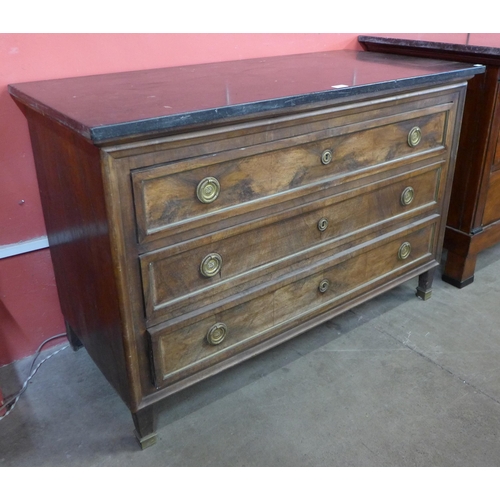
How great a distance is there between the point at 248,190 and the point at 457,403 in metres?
0.95

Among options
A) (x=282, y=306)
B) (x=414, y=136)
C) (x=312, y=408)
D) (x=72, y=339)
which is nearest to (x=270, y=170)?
(x=282, y=306)

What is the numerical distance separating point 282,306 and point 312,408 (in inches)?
12.9

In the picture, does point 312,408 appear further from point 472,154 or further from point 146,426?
point 472,154

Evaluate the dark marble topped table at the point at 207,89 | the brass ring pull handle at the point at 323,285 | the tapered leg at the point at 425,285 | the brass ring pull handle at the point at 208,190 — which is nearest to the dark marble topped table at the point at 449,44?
the dark marble topped table at the point at 207,89

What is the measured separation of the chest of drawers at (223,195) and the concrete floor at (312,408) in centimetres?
15

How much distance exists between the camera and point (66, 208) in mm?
1462

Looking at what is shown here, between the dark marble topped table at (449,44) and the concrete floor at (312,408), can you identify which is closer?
the concrete floor at (312,408)

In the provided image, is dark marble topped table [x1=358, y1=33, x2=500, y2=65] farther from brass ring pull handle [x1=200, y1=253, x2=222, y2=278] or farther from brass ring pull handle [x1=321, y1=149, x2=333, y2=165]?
brass ring pull handle [x1=200, y1=253, x2=222, y2=278]

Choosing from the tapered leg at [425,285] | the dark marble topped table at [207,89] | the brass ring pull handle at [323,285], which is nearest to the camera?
the dark marble topped table at [207,89]

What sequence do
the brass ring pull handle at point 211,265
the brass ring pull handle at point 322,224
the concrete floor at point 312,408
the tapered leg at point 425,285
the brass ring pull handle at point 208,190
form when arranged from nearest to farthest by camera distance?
the brass ring pull handle at point 208,190, the brass ring pull handle at point 211,265, the concrete floor at point 312,408, the brass ring pull handle at point 322,224, the tapered leg at point 425,285

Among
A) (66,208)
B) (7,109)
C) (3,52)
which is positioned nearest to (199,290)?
(66,208)

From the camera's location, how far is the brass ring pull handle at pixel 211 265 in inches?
55.3

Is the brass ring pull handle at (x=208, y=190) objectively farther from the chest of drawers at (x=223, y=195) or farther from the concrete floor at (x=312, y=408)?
the concrete floor at (x=312, y=408)

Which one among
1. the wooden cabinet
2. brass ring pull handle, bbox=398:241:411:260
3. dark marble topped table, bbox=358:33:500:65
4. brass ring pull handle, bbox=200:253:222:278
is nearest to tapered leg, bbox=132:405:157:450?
brass ring pull handle, bbox=200:253:222:278
